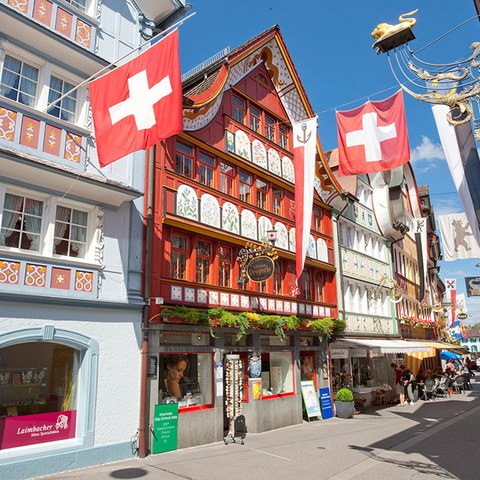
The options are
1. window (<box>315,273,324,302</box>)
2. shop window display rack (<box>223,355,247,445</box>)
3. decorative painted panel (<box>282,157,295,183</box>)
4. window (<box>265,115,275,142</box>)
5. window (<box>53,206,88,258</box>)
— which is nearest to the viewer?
window (<box>53,206,88,258</box>)

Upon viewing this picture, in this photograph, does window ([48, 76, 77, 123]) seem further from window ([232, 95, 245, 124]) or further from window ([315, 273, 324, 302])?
window ([315, 273, 324, 302])

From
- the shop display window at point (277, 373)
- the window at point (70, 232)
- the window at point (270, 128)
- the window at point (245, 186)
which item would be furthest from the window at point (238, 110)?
the shop display window at point (277, 373)

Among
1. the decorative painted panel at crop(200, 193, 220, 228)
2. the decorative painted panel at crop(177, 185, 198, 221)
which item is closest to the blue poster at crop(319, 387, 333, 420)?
the decorative painted panel at crop(200, 193, 220, 228)

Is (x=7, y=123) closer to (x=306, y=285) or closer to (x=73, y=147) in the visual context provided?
(x=73, y=147)

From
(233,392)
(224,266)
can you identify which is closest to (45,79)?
(224,266)

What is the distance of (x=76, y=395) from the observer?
1034 centimetres

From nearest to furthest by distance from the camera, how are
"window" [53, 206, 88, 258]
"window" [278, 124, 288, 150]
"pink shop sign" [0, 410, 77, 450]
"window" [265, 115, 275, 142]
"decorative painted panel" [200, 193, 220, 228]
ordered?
1. "pink shop sign" [0, 410, 77, 450]
2. "window" [53, 206, 88, 258]
3. "decorative painted panel" [200, 193, 220, 228]
4. "window" [265, 115, 275, 142]
5. "window" [278, 124, 288, 150]

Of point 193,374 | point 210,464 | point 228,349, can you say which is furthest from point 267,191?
point 210,464

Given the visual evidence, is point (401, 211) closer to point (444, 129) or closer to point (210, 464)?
point (444, 129)

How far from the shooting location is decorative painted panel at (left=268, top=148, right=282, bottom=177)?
59.7 ft

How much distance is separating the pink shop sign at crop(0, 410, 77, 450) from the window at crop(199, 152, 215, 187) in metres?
7.85

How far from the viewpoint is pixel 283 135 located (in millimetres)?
19781

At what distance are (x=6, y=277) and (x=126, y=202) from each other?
3.56m

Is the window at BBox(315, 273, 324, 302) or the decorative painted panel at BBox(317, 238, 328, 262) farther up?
the decorative painted panel at BBox(317, 238, 328, 262)
